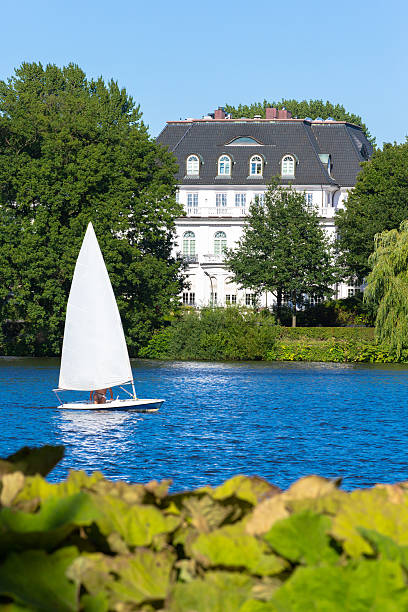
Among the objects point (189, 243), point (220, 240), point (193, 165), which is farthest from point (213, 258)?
point (193, 165)

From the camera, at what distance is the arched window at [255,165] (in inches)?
3418

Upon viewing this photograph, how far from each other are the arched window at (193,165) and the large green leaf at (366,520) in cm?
8512

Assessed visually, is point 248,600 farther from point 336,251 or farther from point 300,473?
point 336,251

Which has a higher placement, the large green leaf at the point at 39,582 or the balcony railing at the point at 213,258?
the balcony railing at the point at 213,258

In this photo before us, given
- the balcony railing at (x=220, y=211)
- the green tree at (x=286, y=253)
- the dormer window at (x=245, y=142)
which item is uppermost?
the dormer window at (x=245, y=142)

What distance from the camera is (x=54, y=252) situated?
55.4 meters

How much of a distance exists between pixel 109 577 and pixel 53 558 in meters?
0.17

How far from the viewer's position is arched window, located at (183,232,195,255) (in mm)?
86125

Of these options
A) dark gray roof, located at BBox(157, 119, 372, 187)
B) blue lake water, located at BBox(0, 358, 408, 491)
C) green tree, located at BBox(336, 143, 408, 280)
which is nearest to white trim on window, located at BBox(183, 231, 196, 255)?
dark gray roof, located at BBox(157, 119, 372, 187)

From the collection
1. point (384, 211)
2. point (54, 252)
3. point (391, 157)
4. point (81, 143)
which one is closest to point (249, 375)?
point (54, 252)

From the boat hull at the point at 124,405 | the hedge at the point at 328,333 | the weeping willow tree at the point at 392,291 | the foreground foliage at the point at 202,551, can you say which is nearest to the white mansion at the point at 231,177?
the hedge at the point at 328,333

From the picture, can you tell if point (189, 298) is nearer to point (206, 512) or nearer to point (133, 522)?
point (206, 512)

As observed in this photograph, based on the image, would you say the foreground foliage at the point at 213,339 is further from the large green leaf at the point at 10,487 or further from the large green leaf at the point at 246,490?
the large green leaf at the point at 10,487

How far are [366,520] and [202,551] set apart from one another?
1.66 feet
